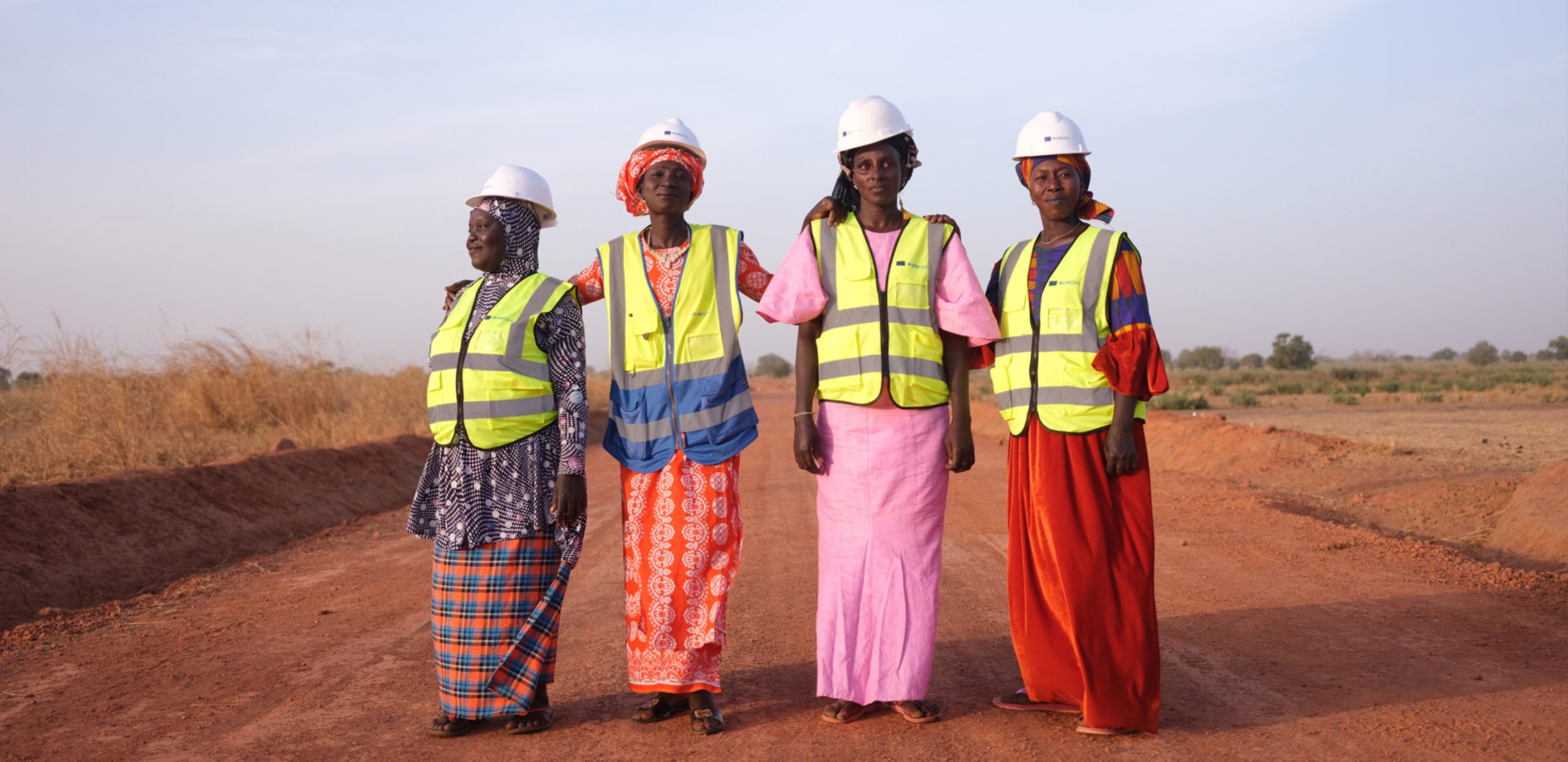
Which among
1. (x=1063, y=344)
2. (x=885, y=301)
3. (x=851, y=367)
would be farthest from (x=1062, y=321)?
(x=851, y=367)

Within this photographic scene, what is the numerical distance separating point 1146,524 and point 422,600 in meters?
4.47

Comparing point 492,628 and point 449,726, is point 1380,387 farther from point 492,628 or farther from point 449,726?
point 449,726

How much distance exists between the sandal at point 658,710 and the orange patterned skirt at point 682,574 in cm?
7

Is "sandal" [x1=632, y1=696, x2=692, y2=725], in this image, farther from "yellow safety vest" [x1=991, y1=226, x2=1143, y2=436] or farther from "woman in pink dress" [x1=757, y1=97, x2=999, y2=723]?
"yellow safety vest" [x1=991, y1=226, x2=1143, y2=436]

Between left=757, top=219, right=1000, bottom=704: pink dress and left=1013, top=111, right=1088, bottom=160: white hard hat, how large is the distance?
23.9 inches

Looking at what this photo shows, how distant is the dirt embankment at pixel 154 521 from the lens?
6.62 m

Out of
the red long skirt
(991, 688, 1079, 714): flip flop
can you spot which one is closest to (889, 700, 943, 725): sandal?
(991, 688, 1079, 714): flip flop

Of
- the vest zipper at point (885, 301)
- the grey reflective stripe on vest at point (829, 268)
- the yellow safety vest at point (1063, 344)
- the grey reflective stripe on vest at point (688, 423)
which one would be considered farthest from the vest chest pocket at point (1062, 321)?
the grey reflective stripe on vest at point (688, 423)

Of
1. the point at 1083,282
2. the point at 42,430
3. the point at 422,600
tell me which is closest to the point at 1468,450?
the point at 1083,282

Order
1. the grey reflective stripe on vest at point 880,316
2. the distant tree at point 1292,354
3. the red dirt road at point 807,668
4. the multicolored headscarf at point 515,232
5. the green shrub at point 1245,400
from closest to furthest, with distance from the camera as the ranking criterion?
the red dirt road at point 807,668 < the grey reflective stripe on vest at point 880,316 < the multicolored headscarf at point 515,232 < the green shrub at point 1245,400 < the distant tree at point 1292,354

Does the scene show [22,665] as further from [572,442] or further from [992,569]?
[992,569]

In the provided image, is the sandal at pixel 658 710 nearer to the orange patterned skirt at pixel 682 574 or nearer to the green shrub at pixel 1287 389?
the orange patterned skirt at pixel 682 574

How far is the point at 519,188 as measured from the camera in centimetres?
425

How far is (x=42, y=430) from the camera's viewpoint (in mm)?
9945
